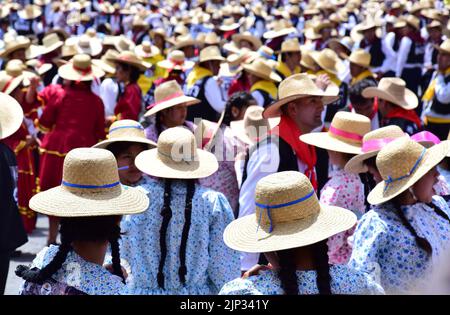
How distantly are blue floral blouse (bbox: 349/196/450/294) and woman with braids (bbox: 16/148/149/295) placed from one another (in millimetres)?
929

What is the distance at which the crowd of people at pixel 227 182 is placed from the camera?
2818mm

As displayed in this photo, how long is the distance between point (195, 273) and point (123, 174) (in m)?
0.89

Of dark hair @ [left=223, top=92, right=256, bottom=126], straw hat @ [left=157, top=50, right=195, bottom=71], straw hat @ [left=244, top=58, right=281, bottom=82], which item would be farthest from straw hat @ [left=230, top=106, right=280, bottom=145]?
straw hat @ [left=157, top=50, right=195, bottom=71]

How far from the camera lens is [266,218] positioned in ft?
9.23

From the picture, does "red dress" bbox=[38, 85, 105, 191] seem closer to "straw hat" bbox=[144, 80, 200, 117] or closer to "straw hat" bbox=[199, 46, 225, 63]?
"straw hat" bbox=[144, 80, 200, 117]

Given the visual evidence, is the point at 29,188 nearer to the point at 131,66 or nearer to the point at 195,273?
the point at 131,66

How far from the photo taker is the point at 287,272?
2.65 metres

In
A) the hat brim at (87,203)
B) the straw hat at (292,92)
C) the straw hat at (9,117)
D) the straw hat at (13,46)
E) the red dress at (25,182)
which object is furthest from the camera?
the straw hat at (13,46)

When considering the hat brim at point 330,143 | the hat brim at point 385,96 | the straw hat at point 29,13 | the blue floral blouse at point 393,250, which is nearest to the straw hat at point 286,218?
the blue floral blouse at point 393,250

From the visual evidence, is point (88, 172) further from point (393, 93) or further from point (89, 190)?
point (393, 93)

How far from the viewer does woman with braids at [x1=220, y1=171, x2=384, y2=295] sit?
104 inches

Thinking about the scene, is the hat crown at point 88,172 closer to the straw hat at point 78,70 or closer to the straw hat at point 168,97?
the straw hat at point 168,97

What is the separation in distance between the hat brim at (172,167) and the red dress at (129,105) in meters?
4.14

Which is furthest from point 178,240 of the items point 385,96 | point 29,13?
point 29,13
